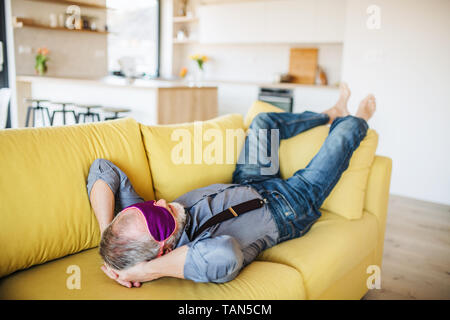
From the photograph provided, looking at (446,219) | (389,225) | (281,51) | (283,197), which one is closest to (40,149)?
(283,197)

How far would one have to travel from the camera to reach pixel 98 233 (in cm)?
150

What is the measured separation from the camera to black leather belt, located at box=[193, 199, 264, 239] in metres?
1.43

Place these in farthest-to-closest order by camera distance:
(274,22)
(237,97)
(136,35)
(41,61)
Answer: (136,35) → (237,97) → (274,22) → (41,61)

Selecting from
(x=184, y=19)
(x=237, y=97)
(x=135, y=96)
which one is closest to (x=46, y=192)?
(x=135, y=96)

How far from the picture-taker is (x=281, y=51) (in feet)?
20.2

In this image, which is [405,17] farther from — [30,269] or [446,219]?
[30,269]

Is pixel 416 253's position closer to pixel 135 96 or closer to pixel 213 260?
pixel 213 260

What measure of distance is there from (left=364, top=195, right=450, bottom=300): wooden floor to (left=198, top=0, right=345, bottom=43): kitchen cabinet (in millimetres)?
2841

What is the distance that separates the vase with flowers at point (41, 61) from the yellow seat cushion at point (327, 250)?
193 inches

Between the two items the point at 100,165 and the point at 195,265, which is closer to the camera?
the point at 195,265

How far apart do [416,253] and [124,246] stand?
7.17 feet

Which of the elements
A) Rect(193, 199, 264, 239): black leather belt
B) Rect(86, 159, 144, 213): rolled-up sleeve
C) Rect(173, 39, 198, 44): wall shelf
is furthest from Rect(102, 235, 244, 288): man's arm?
Rect(173, 39, 198, 44): wall shelf

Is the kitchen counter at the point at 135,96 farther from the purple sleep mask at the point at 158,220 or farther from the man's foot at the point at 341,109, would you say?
the purple sleep mask at the point at 158,220

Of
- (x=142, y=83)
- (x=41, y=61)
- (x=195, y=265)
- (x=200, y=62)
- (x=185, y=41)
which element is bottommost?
(x=195, y=265)
